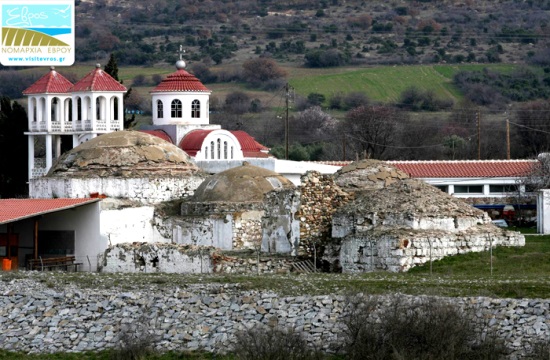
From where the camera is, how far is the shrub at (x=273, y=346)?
26109mm

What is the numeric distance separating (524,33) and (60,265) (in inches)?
5251

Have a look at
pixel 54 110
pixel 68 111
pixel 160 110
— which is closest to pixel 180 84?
pixel 160 110

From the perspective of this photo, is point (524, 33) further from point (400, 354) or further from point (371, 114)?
point (400, 354)

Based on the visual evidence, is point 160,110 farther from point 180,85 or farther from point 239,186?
point 239,186

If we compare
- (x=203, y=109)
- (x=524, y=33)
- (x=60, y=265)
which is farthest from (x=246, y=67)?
(x=60, y=265)

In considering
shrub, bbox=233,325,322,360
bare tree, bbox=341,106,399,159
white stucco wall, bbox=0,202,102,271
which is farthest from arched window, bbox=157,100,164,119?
shrub, bbox=233,325,322,360

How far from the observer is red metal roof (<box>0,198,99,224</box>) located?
126ft

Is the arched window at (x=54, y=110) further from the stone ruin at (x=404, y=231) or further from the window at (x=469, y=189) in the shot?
the stone ruin at (x=404, y=231)

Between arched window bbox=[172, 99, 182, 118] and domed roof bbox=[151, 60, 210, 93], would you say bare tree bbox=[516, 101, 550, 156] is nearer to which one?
domed roof bbox=[151, 60, 210, 93]

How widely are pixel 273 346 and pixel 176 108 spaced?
4747 centimetres

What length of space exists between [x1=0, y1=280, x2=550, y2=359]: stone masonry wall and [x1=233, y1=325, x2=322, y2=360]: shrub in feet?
1.17

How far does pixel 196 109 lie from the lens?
73.4 metres

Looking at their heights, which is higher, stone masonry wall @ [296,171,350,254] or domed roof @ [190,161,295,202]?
domed roof @ [190,161,295,202]

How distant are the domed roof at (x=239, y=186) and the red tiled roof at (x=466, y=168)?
77.2 ft
